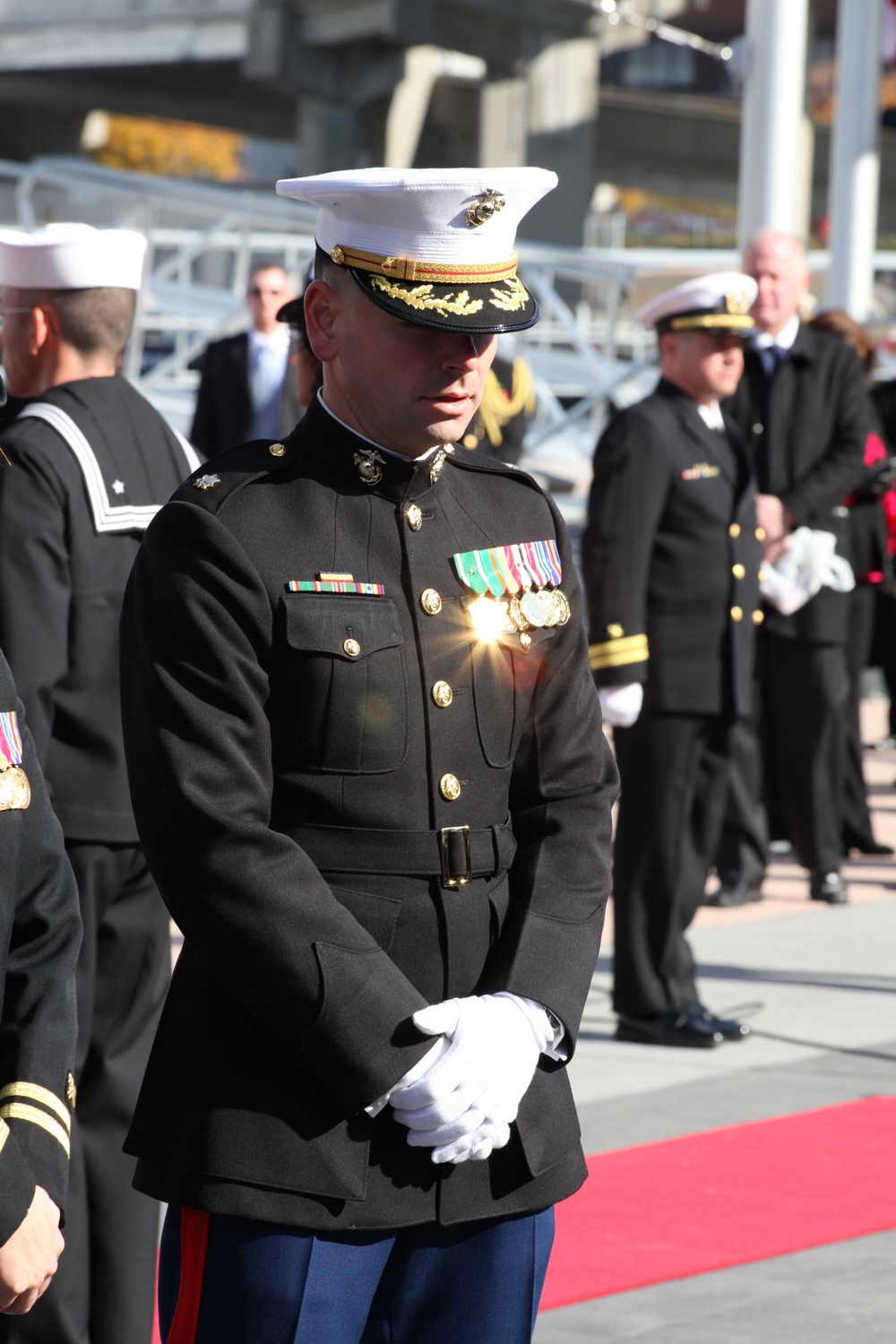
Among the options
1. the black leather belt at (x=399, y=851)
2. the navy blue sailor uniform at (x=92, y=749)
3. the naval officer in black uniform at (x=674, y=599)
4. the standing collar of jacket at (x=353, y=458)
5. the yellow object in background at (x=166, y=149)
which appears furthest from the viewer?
the yellow object in background at (x=166, y=149)

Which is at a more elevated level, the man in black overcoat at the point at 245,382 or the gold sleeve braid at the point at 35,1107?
the gold sleeve braid at the point at 35,1107

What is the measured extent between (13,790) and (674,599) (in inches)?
150

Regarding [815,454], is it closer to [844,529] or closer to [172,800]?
[844,529]

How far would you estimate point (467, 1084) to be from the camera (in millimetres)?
2207

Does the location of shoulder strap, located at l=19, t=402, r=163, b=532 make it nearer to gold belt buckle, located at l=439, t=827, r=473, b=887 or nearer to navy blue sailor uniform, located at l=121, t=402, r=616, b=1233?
navy blue sailor uniform, located at l=121, t=402, r=616, b=1233

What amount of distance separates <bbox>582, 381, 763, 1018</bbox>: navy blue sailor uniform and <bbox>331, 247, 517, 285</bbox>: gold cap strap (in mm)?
3203

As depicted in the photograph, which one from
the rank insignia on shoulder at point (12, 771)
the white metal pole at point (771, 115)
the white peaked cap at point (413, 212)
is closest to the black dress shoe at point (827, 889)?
the white peaked cap at point (413, 212)

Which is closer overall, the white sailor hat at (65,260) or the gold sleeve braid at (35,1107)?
the gold sleeve braid at (35,1107)

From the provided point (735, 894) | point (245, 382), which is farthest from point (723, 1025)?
point (245, 382)

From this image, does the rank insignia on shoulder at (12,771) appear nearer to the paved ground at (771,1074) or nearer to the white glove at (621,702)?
the paved ground at (771,1074)

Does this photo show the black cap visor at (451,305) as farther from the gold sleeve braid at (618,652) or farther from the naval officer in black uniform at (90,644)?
the gold sleeve braid at (618,652)

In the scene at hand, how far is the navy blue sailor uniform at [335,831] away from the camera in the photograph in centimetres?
222

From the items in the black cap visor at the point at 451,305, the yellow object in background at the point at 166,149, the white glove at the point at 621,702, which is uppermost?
the black cap visor at the point at 451,305

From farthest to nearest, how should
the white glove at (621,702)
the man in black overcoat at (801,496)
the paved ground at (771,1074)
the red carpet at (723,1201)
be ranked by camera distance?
the man in black overcoat at (801,496), the white glove at (621,702), the red carpet at (723,1201), the paved ground at (771,1074)
